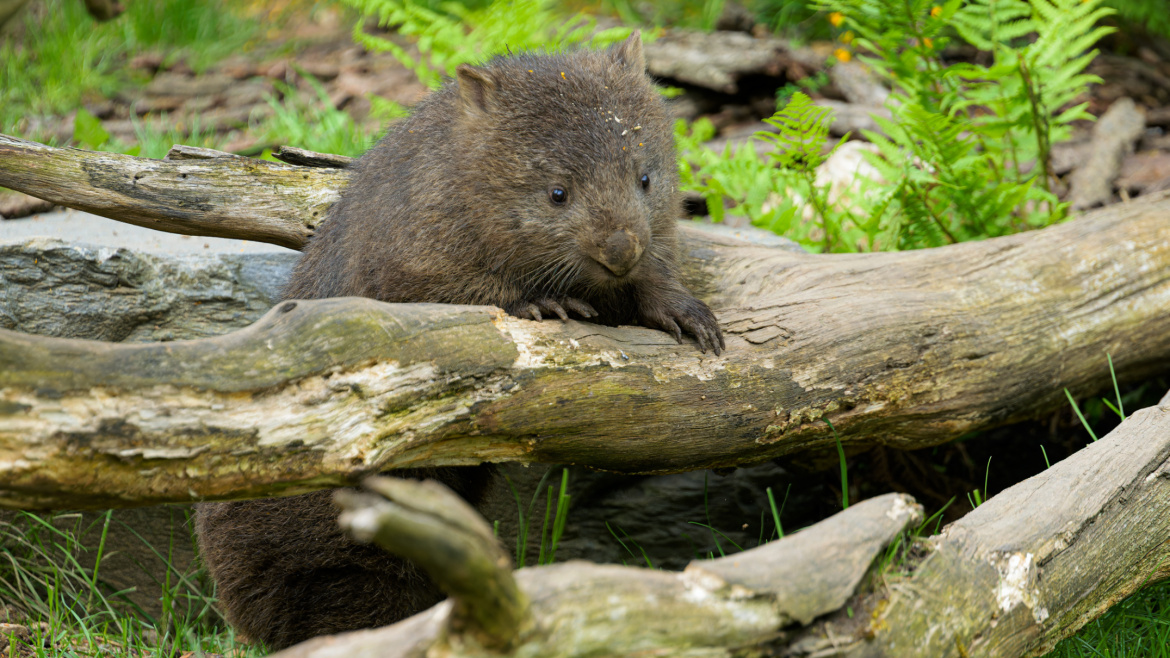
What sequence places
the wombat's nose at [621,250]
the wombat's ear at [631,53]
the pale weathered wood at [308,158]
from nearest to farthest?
1. the wombat's nose at [621,250]
2. the wombat's ear at [631,53]
3. the pale weathered wood at [308,158]

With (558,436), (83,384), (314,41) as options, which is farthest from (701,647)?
(314,41)

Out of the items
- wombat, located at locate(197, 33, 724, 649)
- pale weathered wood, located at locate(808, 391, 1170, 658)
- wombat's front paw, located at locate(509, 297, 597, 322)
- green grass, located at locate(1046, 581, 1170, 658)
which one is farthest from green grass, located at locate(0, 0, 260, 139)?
green grass, located at locate(1046, 581, 1170, 658)

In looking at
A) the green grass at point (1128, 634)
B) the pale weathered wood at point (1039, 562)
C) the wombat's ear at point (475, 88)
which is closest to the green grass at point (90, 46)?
the wombat's ear at point (475, 88)

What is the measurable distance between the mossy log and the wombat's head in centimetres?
35

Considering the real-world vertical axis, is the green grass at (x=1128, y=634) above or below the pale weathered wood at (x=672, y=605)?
below

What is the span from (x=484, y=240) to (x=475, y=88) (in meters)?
0.69

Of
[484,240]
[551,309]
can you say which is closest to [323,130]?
[484,240]

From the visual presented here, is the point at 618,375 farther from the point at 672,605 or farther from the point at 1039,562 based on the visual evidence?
the point at 1039,562

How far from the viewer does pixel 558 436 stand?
3299 mm

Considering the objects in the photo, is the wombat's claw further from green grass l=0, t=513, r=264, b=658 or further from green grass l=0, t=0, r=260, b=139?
green grass l=0, t=0, r=260, b=139

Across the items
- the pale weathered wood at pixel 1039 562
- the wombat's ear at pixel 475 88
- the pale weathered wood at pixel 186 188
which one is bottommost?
the pale weathered wood at pixel 1039 562

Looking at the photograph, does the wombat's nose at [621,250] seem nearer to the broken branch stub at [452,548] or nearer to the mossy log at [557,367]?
the mossy log at [557,367]

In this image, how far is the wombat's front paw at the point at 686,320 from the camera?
368 centimetres

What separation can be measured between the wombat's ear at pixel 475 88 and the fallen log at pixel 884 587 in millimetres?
2282
